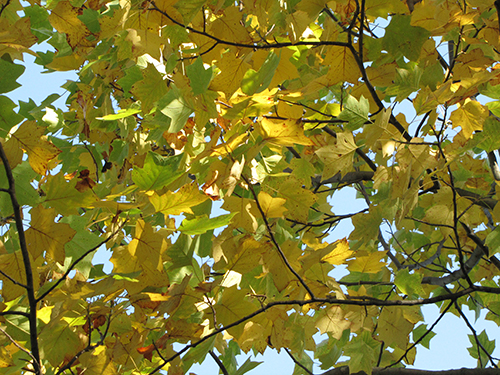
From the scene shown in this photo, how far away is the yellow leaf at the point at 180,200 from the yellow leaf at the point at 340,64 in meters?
0.72

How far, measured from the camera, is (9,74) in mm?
1234

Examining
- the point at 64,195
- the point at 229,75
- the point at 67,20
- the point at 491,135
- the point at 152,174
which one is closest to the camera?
the point at 152,174

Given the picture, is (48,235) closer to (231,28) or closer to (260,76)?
(260,76)

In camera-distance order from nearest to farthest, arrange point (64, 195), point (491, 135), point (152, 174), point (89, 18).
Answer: point (152, 174) → point (64, 195) → point (491, 135) → point (89, 18)

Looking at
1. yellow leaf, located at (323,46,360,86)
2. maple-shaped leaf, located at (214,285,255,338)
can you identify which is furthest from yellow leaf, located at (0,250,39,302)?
yellow leaf, located at (323,46,360,86)

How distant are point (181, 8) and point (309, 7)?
0.40 metres

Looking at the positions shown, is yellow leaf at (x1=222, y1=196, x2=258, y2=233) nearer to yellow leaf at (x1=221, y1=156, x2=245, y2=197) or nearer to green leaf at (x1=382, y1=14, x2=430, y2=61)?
yellow leaf at (x1=221, y1=156, x2=245, y2=197)

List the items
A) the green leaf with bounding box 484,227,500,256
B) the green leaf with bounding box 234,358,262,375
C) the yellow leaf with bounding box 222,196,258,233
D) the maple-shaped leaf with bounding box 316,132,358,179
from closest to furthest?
1. the yellow leaf with bounding box 222,196,258,233
2. the maple-shaped leaf with bounding box 316,132,358,179
3. the green leaf with bounding box 484,227,500,256
4. the green leaf with bounding box 234,358,262,375

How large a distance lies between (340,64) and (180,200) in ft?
2.68

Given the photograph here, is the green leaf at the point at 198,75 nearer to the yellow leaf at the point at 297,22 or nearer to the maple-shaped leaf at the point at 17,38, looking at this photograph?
the yellow leaf at the point at 297,22

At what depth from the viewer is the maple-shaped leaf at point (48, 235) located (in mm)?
1047

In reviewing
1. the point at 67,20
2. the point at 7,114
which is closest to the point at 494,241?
the point at 7,114

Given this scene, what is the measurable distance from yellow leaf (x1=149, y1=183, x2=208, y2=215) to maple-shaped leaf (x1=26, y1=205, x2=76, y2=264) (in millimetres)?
298

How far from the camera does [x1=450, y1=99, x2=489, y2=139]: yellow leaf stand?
1.47 m
